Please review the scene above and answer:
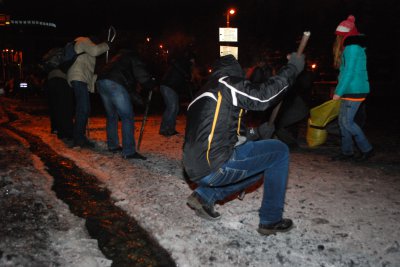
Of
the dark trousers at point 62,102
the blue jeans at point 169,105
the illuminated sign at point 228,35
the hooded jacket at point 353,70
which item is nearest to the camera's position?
the hooded jacket at point 353,70

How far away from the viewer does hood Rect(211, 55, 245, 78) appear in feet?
10.6

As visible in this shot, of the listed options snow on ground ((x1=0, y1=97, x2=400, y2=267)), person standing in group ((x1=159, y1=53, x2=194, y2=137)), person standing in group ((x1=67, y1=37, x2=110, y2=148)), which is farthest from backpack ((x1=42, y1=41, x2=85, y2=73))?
person standing in group ((x1=159, y1=53, x2=194, y2=137))

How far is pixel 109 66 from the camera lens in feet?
19.7

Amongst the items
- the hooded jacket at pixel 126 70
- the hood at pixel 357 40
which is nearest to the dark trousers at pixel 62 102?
the hooded jacket at pixel 126 70

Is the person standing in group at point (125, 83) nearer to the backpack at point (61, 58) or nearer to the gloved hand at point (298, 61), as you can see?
the backpack at point (61, 58)

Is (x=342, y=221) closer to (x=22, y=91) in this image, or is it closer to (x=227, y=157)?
(x=227, y=157)

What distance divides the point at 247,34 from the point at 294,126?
32596mm

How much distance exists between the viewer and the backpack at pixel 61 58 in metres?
6.69

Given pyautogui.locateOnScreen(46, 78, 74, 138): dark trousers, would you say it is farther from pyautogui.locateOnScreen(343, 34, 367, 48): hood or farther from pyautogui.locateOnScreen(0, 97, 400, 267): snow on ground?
pyautogui.locateOnScreen(343, 34, 367, 48): hood

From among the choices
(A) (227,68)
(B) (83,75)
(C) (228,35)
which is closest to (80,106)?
(B) (83,75)

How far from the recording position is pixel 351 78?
568 centimetres

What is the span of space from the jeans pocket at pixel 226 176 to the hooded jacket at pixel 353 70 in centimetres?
301

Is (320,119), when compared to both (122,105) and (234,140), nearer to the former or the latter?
(122,105)

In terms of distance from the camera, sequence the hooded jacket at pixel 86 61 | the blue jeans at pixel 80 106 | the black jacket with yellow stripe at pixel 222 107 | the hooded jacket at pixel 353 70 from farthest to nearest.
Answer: the blue jeans at pixel 80 106 < the hooded jacket at pixel 86 61 < the hooded jacket at pixel 353 70 < the black jacket with yellow stripe at pixel 222 107
